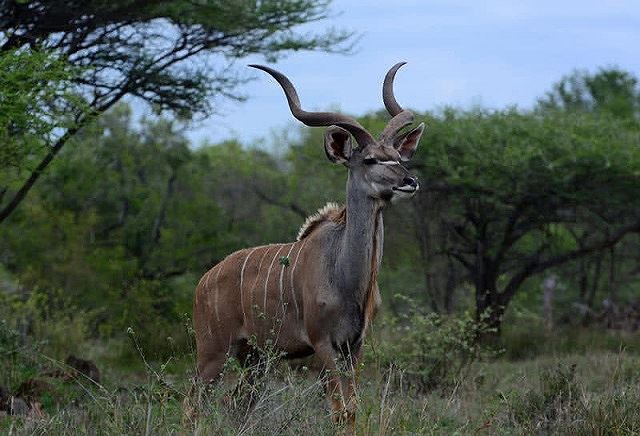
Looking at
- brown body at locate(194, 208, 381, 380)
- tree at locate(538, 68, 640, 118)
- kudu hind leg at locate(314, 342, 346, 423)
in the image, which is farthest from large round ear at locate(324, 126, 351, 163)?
tree at locate(538, 68, 640, 118)

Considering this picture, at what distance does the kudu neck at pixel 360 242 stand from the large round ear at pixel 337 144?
139 mm

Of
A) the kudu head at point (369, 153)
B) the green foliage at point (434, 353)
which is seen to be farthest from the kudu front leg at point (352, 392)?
the green foliage at point (434, 353)

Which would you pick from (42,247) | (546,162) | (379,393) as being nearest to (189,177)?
(42,247)

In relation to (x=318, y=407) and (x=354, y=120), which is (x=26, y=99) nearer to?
(x=354, y=120)

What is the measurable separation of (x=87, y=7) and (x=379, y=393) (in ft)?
19.9

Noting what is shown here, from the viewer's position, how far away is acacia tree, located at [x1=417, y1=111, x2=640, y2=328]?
13688 mm

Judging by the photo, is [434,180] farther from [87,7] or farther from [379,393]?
[379,393]

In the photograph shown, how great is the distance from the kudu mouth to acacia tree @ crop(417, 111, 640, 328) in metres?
6.64

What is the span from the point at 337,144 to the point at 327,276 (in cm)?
71

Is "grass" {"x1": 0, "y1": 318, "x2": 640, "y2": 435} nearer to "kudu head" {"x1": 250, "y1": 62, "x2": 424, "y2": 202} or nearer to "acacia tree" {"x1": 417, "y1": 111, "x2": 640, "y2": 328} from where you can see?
"kudu head" {"x1": 250, "y1": 62, "x2": 424, "y2": 202}

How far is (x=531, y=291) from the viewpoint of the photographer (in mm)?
22625

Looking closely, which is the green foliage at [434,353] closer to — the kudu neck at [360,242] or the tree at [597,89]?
the kudu neck at [360,242]

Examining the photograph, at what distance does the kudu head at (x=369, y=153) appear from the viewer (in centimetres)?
625

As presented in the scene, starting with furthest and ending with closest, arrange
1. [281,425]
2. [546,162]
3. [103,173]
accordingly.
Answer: [103,173] < [546,162] < [281,425]
